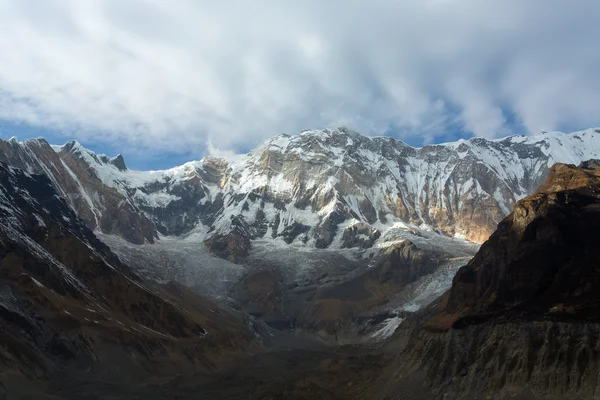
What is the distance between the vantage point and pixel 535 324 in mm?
87625

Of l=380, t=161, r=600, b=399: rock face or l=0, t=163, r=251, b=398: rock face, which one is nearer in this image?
l=380, t=161, r=600, b=399: rock face

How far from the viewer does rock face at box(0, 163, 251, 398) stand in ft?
409

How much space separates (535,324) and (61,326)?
10255 cm

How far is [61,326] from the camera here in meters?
143

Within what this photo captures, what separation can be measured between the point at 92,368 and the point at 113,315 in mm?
37086

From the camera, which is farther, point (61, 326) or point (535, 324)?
point (61, 326)

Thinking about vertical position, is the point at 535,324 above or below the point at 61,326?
below

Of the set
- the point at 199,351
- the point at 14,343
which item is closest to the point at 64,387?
the point at 14,343

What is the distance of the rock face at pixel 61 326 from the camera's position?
125 m

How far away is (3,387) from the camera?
10669cm

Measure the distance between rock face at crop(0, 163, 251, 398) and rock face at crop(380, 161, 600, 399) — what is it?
222 feet

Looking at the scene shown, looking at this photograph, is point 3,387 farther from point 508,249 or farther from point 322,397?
point 508,249

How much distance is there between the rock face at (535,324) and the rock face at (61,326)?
6769cm

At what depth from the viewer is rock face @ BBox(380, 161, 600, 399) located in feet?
264
